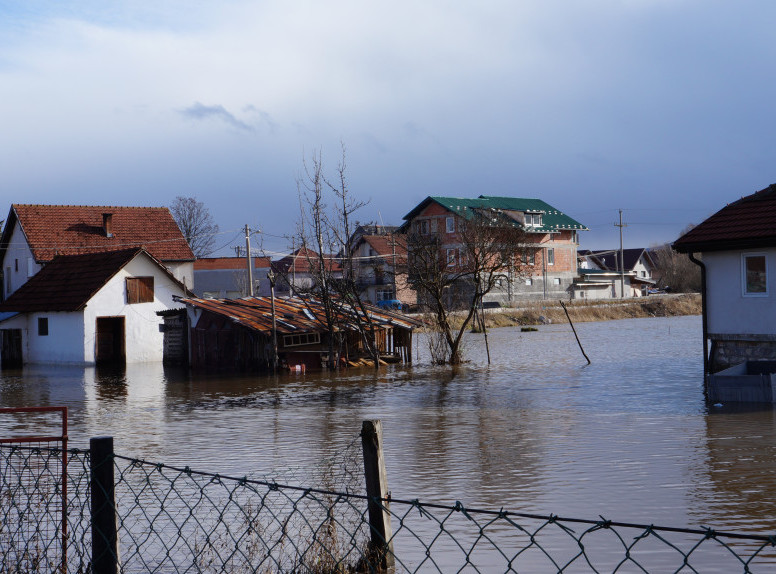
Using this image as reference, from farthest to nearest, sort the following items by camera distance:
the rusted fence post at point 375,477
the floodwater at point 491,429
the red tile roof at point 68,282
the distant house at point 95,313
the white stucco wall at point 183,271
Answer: the white stucco wall at point 183,271 < the red tile roof at point 68,282 < the distant house at point 95,313 < the floodwater at point 491,429 < the rusted fence post at point 375,477

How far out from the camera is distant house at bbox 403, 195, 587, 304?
254 feet

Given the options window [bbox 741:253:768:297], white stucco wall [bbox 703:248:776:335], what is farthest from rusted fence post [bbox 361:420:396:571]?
window [bbox 741:253:768:297]

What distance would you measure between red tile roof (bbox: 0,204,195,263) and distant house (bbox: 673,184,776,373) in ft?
111

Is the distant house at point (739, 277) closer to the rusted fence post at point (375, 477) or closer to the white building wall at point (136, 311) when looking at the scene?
the rusted fence post at point (375, 477)

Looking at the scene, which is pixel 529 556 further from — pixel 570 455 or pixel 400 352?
pixel 400 352

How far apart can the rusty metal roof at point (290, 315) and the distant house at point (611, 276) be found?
5311cm

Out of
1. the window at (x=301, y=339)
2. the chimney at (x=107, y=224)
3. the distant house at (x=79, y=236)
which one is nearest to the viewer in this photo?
the window at (x=301, y=339)

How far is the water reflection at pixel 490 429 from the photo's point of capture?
11719 millimetres

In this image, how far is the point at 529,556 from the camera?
29.8 ft

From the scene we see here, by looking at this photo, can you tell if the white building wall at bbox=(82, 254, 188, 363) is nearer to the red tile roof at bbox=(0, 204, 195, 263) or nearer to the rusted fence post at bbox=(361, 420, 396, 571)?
the red tile roof at bbox=(0, 204, 195, 263)

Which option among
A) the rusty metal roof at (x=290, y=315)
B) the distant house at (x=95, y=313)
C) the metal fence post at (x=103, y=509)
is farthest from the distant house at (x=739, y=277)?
the distant house at (x=95, y=313)

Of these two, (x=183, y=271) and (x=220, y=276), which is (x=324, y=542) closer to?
(x=183, y=271)

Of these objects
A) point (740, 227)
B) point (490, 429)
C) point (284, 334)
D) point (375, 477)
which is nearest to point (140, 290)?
point (284, 334)

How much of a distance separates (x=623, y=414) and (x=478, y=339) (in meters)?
32.5
